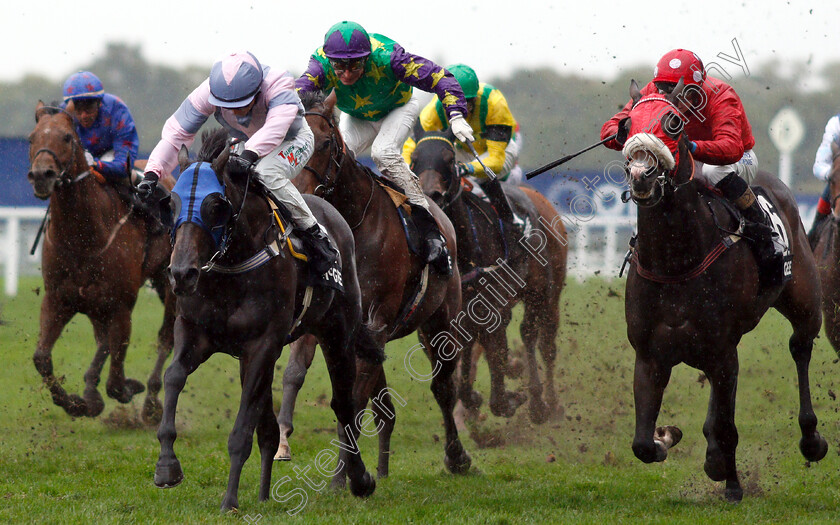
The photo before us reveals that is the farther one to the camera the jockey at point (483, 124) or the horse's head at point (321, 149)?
the jockey at point (483, 124)

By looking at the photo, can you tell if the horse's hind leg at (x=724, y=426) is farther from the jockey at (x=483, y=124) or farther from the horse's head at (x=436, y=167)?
the jockey at (x=483, y=124)

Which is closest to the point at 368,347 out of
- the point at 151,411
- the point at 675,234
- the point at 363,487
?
the point at 363,487

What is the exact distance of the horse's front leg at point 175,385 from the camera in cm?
433

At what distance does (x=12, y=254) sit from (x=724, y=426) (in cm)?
1264

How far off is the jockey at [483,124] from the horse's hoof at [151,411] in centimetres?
293

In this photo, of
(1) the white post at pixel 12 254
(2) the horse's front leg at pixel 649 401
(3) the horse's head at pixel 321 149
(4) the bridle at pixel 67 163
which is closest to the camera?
(2) the horse's front leg at pixel 649 401

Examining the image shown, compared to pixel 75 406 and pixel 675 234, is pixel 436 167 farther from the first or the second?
pixel 75 406

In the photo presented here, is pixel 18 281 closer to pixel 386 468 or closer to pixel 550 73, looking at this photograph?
pixel 550 73

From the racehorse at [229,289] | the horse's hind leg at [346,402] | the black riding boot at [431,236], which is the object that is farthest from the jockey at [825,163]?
the racehorse at [229,289]

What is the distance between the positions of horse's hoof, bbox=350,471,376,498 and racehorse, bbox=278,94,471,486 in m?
0.36

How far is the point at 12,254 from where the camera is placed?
15.2m

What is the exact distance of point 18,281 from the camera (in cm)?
1527

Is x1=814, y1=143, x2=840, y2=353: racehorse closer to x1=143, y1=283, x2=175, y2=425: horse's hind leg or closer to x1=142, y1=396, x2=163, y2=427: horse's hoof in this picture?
x1=143, y1=283, x2=175, y2=425: horse's hind leg

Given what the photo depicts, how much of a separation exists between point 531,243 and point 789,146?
8.78 meters
